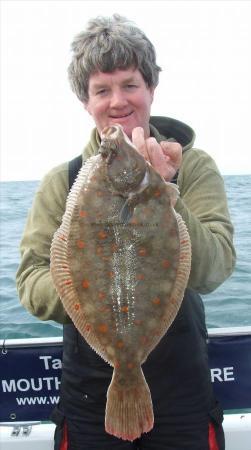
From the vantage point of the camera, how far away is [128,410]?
1.89m

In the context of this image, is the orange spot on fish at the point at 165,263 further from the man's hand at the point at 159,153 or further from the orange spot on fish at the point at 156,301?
the man's hand at the point at 159,153

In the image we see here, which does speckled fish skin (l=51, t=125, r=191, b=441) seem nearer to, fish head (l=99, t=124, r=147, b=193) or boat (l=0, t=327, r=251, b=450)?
fish head (l=99, t=124, r=147, b=193)

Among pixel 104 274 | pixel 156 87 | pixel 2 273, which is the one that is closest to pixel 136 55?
Result: pixel 156 87

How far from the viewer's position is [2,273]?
870 cm

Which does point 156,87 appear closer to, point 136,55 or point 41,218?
point 136,55

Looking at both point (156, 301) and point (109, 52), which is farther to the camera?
point (109, 52)

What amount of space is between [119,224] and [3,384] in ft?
6.57

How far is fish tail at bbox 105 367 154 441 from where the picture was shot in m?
1.88

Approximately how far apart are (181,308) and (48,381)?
1.37m

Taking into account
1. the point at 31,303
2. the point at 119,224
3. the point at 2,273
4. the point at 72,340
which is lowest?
the point at 2,273

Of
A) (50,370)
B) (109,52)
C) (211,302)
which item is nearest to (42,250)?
(109,52)

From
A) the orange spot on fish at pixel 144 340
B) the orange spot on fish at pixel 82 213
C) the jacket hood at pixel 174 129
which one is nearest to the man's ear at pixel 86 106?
the jacket hood at pixel 174 129

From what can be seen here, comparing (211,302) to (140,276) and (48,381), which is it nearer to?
(48,381)

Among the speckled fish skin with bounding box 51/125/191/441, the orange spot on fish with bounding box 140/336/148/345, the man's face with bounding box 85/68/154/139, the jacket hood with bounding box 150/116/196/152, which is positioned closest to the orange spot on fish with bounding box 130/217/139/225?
the speckled fish skin with bounding box 51/125/191/441
